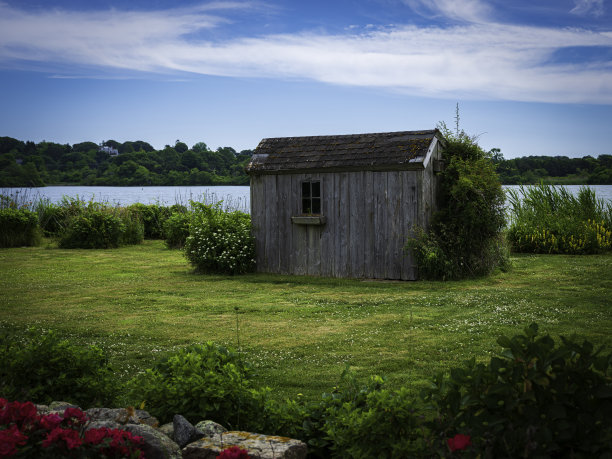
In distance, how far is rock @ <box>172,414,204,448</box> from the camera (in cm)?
352

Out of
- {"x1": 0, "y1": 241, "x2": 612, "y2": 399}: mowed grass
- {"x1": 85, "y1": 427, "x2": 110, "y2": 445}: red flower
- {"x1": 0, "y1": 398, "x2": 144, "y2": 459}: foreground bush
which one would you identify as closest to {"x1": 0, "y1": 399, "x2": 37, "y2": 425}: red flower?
{"x1": 0, "y1": 398, "x2": 144, "y2": 459}: foreground bush

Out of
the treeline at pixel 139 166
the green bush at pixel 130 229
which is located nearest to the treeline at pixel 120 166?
the treeline at pixel 139 166

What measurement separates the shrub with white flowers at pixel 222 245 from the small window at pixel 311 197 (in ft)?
5.50

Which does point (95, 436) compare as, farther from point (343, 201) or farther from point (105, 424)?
point (343, 201)

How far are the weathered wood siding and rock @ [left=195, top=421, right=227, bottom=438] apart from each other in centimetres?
875

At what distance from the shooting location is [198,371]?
4168mm

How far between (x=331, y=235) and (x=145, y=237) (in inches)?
559

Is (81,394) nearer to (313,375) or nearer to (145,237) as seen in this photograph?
(313,375)

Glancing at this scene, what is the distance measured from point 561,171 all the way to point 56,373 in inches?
892

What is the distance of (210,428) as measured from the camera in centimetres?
364

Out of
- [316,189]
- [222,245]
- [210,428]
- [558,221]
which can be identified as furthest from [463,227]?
[210,428]

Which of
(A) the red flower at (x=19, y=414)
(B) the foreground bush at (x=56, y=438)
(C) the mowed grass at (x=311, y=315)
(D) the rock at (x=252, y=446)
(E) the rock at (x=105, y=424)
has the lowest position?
(C) the mowed grass at (x=311, y=315)

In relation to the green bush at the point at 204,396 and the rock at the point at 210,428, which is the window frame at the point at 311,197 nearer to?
the green bush at the point at 204,396

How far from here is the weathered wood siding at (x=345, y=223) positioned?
1200 centimetres
